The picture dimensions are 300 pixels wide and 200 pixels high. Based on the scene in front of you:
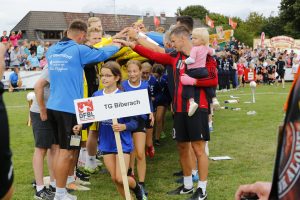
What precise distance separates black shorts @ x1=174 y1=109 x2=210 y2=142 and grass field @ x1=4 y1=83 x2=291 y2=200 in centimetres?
85

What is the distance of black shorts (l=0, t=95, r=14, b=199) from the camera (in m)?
2.03

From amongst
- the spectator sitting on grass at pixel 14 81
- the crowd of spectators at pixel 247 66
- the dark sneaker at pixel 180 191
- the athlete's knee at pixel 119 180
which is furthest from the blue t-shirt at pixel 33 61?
the athlete's knee at pixel 119 180

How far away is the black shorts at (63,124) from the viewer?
5.39m

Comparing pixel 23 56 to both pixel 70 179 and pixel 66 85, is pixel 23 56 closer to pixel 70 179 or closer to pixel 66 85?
pixel 70 179

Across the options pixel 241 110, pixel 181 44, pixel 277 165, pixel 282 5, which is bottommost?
pixel 241 110

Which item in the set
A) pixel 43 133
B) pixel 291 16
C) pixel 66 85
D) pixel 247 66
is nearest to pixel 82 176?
pixel 43 133

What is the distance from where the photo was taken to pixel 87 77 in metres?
6.62

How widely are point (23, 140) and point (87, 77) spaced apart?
173 inches

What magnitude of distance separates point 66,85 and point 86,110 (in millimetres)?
771

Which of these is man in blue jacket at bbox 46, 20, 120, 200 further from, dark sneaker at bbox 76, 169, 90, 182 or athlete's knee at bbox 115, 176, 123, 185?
dark sneaker at bbox 76, 169, 90, 182

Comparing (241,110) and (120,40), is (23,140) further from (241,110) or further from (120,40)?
(241,110)

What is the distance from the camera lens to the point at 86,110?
474 cm

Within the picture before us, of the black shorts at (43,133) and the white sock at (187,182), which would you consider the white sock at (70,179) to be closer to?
the black shorts at (43,133)

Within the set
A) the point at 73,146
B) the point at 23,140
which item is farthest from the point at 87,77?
the point at 23,140
